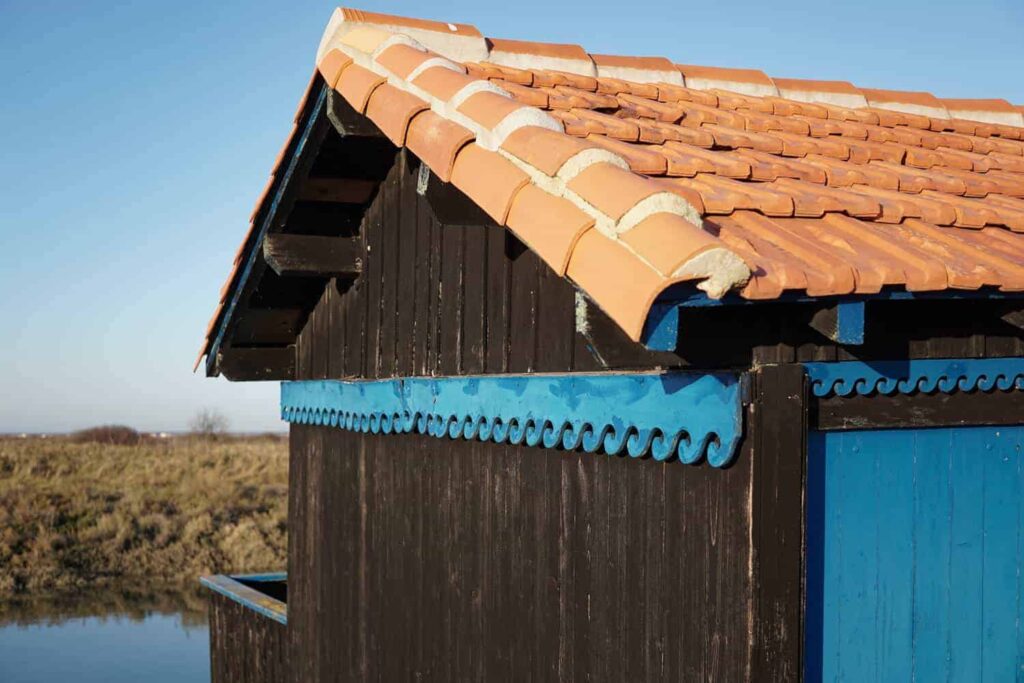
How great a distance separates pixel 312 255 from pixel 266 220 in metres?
0.30

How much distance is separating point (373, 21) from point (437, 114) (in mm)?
1237

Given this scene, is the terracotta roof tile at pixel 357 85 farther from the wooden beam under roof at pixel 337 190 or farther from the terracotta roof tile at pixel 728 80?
the terracotta roof tile at pixel 728 80

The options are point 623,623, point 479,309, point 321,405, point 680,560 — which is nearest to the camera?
point 680,560

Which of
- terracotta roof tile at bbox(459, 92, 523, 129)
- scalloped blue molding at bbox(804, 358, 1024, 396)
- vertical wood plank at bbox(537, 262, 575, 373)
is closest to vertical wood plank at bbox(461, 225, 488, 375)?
vertical wood plank at bbox(537, 262, 575, 373)

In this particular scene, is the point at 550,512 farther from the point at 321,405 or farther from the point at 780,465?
the point at 321,405

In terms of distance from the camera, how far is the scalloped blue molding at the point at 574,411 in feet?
10.8

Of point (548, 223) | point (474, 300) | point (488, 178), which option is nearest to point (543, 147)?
point (488, 178)

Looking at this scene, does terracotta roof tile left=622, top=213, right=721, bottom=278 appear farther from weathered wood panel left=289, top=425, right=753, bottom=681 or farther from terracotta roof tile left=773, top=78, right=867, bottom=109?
terracotta roof tile left=773, top=78, right=867, bottom=109

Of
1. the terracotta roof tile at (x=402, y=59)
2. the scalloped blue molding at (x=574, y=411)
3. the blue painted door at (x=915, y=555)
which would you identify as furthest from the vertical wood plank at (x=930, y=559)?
the terracotta roof tile at (x=402, y=59)

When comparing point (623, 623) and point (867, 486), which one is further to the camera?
point (623, 623)

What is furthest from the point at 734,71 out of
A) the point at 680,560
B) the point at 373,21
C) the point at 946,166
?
the point at 680,560

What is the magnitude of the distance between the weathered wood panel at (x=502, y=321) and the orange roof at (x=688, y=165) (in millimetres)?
288

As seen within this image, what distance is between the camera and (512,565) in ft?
15.0

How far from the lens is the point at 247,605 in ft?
25.6
